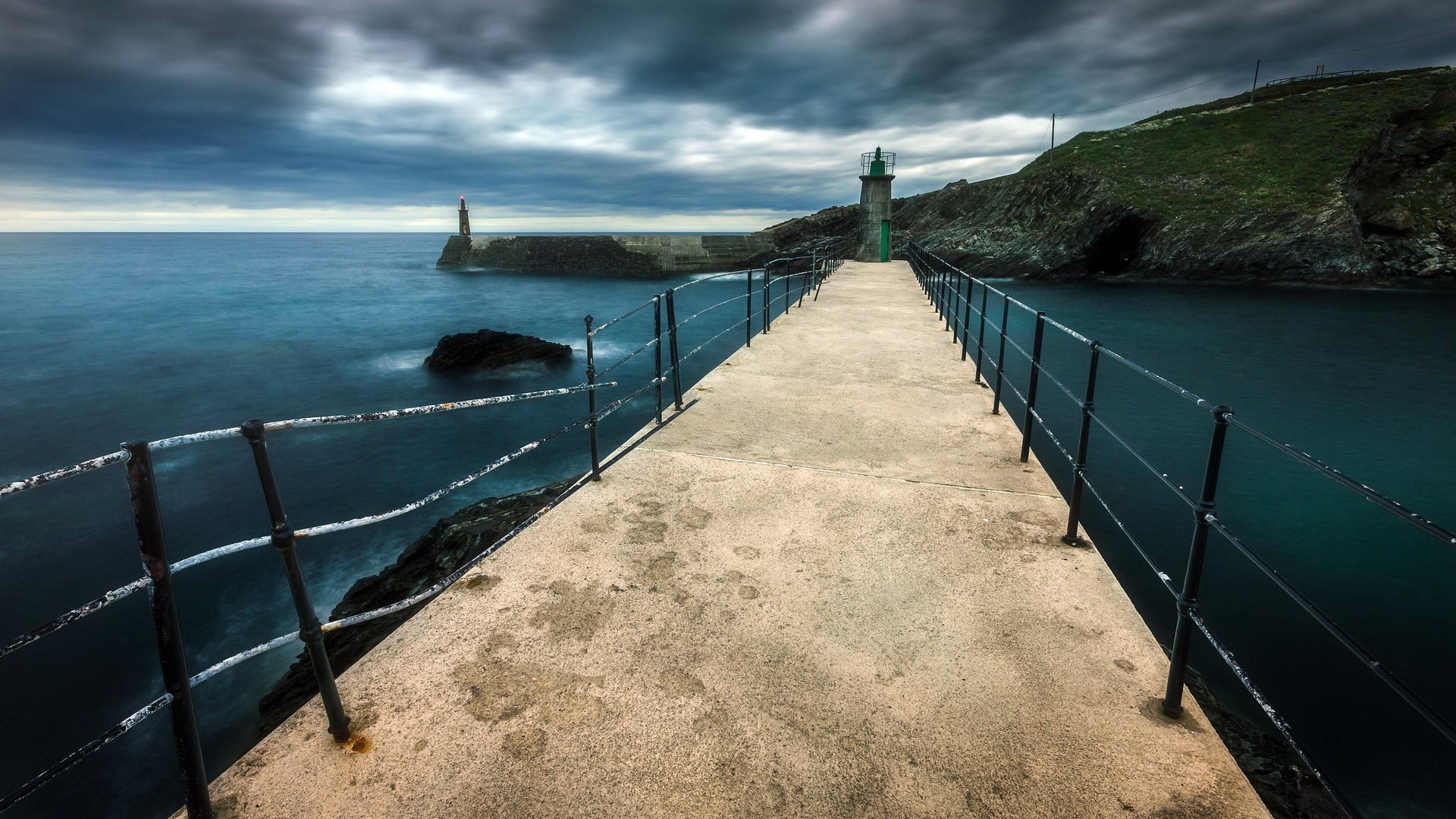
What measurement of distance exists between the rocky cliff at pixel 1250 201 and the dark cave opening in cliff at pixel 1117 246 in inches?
3.3

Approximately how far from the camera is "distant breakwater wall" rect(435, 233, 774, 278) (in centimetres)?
5931

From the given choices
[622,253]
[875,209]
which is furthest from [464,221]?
[875,209]

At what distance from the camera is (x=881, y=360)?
8.73 m

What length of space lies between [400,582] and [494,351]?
15.5 metres

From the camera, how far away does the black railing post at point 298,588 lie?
207 centimetres

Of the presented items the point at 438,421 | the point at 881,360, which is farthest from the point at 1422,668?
the point at 438,421

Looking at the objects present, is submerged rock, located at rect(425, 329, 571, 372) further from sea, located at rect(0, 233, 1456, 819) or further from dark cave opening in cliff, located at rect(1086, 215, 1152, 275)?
dark cave opening in cliff, located at rect(1086, 215, 1152, 275)

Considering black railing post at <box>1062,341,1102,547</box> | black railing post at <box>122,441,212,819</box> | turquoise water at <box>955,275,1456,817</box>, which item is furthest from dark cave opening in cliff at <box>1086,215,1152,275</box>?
black railing post at <box>122,441,212,819</box>

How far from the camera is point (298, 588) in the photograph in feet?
7.42

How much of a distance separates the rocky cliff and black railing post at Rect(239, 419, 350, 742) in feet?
156

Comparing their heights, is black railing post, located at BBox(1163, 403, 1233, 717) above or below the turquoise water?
above

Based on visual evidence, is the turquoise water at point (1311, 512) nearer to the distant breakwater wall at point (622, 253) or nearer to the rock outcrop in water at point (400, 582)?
the rock outcrop in water at point (400, 582)

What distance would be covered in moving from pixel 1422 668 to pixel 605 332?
29875 mm

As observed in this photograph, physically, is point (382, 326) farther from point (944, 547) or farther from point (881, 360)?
point (944, 547)
